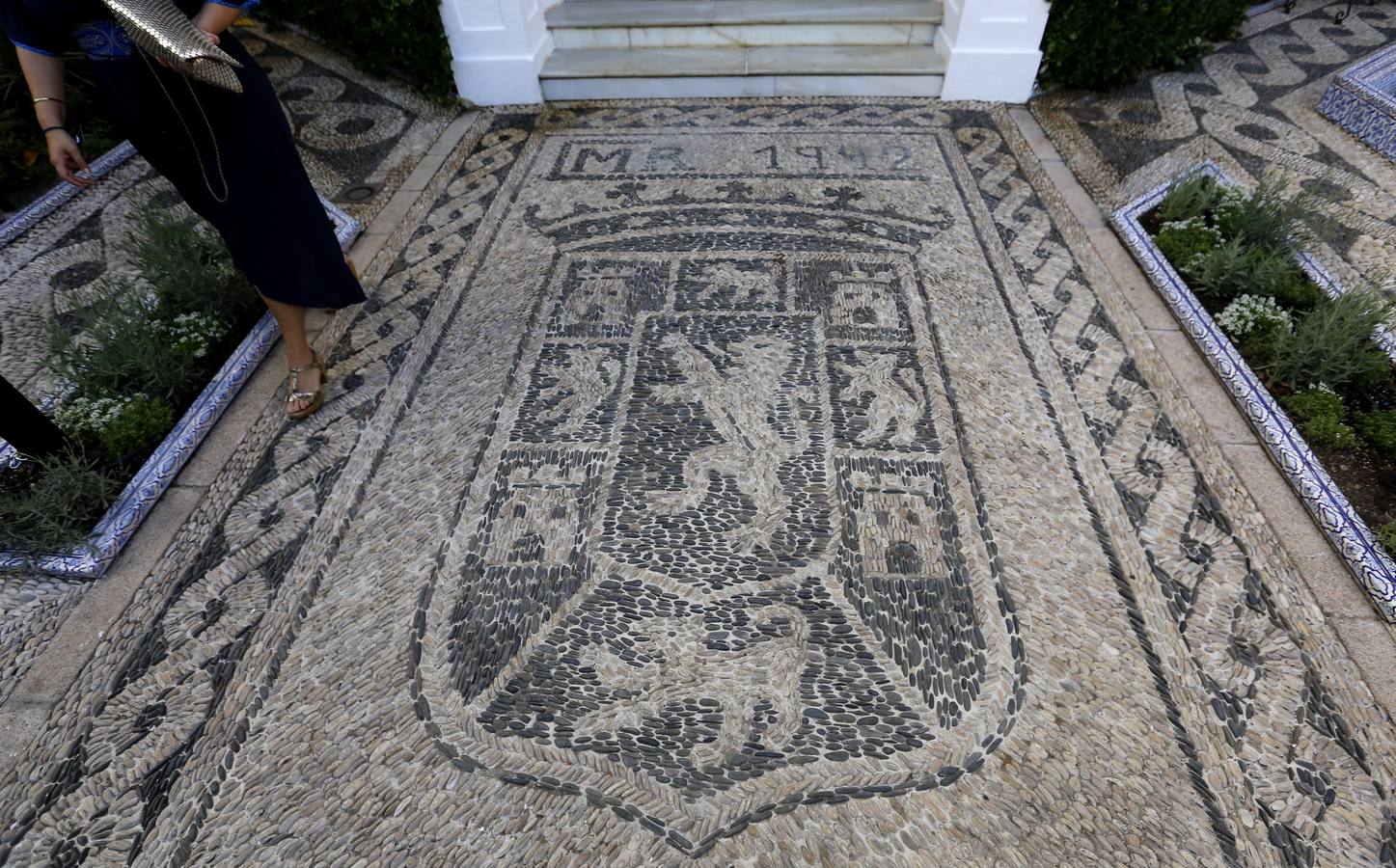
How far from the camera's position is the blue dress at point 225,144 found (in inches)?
66.8

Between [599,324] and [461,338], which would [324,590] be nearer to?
[461,338]

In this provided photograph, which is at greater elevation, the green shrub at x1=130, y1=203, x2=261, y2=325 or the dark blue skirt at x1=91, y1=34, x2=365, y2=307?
the green shrub at x1=130, y1=203, x2=261, y2=325

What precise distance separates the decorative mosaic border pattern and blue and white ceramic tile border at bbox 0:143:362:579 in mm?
5316

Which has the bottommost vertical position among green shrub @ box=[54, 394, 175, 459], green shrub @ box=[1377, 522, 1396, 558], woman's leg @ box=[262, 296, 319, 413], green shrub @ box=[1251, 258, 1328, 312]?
green shrub @ box=[1377, 522, 1396, 558]

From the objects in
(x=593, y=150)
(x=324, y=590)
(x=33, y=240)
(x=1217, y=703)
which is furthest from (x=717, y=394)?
(x=33, y=240)

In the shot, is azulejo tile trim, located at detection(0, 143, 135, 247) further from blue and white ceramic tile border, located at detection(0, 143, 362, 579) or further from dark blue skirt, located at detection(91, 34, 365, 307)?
dark blue skirt, located at detection(91, 34, 365, 307)

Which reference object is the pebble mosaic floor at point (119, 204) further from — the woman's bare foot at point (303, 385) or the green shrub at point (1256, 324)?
the green shrub at point (1256, 324)

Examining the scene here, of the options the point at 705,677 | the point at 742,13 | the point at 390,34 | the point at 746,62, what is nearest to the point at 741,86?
the point at 746,62

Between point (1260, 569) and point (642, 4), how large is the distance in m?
4.64

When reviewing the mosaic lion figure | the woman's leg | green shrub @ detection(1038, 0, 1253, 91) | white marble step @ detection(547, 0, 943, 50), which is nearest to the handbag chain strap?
the woman's leg

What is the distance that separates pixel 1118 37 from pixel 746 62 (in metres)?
2.12

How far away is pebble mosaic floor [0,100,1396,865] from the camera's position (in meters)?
1.49

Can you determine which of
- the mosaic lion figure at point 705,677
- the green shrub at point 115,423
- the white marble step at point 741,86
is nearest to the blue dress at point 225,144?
the green shrub at point 115,423

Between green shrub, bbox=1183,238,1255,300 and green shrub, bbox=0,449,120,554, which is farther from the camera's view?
green shrub, bbox=1183,238,1255,300
